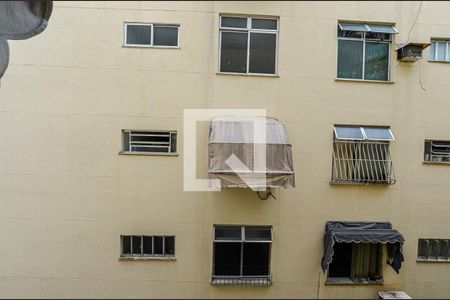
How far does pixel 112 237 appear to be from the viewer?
4.48m

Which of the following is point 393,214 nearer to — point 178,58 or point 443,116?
point 443,116

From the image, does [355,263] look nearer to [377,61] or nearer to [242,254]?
[242,254]

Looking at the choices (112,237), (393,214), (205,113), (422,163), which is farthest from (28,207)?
(422,163)

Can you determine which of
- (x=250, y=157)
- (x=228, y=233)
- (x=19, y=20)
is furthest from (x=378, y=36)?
(x=19, y=20)

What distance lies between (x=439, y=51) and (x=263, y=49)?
233cm

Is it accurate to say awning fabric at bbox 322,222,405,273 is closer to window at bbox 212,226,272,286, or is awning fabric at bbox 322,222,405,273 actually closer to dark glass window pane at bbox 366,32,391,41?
window at bbox 212,226,272,286

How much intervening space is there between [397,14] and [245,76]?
2.20 metres

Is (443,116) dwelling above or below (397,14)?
below

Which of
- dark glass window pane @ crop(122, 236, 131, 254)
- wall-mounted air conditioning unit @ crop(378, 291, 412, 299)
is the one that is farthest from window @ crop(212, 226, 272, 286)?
wall-mounted air conditioning unit @ crop(378, 291, 412, 299)

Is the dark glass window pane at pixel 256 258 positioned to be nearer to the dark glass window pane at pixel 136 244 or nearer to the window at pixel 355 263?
the window at pixel 355 263

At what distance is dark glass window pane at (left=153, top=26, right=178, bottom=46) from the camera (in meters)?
4.48

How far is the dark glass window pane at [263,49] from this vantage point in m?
4.58

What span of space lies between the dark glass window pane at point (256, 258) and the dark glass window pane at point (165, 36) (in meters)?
2.93

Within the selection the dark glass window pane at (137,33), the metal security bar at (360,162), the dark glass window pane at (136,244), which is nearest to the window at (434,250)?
the metal security bar at (360,162)
